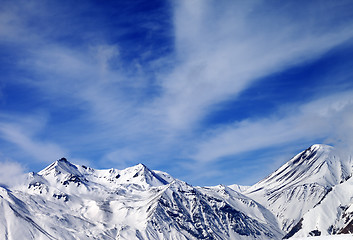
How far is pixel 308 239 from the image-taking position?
142625 millimetres

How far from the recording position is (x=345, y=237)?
12512 centimetres

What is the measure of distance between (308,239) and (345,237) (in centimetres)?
1904

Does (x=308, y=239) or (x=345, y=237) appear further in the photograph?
(x=308, y=239)
